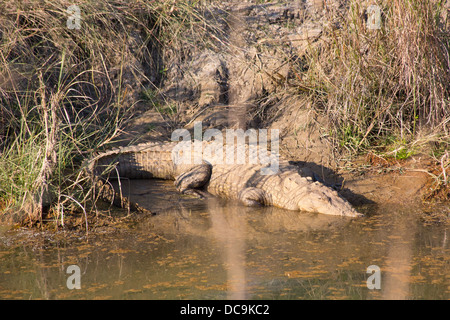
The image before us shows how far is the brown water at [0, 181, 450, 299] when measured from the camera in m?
2.93

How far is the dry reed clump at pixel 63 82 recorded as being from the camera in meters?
4.05

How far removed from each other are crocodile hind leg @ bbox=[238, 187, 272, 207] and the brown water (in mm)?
451

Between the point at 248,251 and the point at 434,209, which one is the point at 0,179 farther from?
the point at 434,209

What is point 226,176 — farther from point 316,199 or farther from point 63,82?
point 63,82

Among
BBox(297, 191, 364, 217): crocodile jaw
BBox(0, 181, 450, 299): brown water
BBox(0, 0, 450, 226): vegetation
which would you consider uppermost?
BBox(0, 0, 450, 226): vegetation

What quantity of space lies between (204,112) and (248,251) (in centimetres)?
298

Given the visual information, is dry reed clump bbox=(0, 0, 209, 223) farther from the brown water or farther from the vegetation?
the brown water

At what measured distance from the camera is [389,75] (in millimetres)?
5113

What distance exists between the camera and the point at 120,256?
3459 mm

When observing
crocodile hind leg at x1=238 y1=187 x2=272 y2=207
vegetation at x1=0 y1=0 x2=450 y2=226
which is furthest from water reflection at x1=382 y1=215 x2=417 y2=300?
crocodile hind leg at x1=238 y1=187 x2=272 y2=207

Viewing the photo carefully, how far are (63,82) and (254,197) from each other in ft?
8.15

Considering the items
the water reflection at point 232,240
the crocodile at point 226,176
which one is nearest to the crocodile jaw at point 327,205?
the crocodile at point 226,176

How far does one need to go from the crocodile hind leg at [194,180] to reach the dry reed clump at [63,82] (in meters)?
0.97

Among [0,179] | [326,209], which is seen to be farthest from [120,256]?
[326,209]
